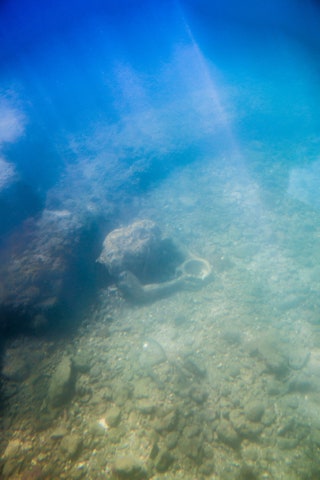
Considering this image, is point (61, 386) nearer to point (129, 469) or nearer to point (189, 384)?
point (129, 469)

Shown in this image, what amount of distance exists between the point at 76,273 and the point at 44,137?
1305 centimetres

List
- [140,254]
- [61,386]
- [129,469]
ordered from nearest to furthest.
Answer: [129,469]
[61,386]
[140,254]

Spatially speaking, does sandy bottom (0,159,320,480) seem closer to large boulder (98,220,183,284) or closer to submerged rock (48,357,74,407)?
submerged rock (48,357,74,407)

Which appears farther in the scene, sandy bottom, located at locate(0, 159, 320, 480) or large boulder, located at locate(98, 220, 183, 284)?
large boulder, located at locate(98, 220, 183, 284)

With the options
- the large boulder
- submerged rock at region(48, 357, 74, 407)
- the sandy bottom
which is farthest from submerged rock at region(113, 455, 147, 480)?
the large boulder

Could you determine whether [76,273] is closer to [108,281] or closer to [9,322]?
[108,281]

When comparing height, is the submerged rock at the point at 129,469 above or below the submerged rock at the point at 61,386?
below

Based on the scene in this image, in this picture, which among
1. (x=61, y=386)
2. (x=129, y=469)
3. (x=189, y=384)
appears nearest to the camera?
(x=129, y=469)

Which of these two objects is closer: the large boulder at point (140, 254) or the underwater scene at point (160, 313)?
the underwater scene at point (160, 313)

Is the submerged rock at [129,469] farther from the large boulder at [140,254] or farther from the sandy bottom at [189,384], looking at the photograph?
the large boulder at [140,254]

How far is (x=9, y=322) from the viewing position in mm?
5742

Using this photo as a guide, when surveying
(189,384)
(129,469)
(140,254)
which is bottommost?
(189,384)

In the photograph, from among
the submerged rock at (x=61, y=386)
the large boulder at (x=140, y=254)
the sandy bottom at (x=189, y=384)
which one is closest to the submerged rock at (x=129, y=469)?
the sandy bottom at (x=189, y=384)

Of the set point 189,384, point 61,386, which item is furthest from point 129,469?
point 61,386
